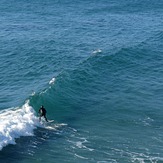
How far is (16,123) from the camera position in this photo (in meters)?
46.2

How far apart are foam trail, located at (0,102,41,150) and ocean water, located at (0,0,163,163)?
120mm

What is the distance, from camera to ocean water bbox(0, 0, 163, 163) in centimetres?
4231

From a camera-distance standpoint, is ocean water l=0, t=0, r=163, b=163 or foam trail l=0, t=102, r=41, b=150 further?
foam trail l=0, t=102, r=41, b=150

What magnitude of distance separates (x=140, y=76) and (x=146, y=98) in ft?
26.2

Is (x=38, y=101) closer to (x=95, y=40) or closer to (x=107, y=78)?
(x=107, y=78)

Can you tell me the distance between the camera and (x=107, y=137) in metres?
45.0

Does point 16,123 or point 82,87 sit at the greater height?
point 82,87

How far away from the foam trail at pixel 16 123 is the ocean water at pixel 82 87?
12 cm

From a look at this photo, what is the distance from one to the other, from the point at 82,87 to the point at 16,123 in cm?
1466

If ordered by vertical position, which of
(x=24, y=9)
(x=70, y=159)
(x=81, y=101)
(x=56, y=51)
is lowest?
(x=70, y=159)

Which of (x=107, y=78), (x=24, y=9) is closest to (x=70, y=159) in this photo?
(x=107, y=78)

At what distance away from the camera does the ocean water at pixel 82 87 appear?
42312mm

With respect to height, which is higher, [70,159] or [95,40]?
[95,40]

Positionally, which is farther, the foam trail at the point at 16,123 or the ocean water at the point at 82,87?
the foam trail at the point at 16,123
